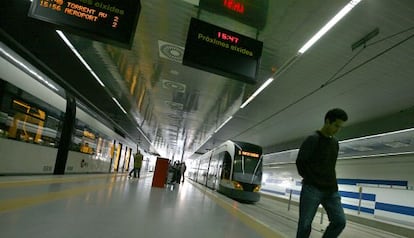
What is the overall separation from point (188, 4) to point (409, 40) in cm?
494

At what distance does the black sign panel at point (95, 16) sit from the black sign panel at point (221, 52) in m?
1.25

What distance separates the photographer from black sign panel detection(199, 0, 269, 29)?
630cm

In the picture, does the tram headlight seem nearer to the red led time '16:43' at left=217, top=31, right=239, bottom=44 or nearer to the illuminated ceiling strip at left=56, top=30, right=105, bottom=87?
the illuminated ceiling strip at left=56, top=30, right=105, bottom=87

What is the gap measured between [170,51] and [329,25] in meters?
5.03

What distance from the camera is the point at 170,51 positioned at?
31.7 ft

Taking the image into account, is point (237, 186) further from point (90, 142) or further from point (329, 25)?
point (329, 25)

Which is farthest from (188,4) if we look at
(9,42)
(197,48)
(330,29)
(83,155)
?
(83,155)

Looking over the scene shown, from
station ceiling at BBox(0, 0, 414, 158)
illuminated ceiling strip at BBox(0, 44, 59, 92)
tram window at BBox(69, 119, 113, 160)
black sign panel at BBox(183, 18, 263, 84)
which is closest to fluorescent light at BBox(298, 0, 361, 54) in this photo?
station ceiling at BBox(0, 0, 414, 158)

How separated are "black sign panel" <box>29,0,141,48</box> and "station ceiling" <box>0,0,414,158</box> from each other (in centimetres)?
27

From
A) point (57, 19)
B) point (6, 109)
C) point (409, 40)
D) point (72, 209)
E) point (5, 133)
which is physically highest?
point (409, 40)

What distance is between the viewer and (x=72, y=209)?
458cm

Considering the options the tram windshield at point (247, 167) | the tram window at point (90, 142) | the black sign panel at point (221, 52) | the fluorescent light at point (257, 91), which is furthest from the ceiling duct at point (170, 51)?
the tram windshield at point (247, 167)

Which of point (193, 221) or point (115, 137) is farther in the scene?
point (115, 137)

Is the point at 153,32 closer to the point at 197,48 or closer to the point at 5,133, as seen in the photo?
the point at 197,48
